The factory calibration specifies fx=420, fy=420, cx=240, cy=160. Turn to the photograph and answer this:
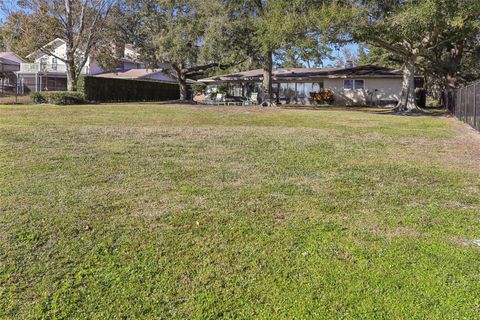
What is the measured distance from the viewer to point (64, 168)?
6.44 m

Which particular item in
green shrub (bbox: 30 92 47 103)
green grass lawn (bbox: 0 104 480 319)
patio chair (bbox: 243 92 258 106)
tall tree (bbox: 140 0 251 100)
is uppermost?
tall tree (bbox: 140 0 251 100)

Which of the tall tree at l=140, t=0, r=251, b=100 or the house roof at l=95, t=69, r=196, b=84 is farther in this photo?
the house roof at l=95, t=69, r=196, b=84

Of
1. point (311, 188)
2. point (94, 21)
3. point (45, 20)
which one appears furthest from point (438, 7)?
point (45, 20)

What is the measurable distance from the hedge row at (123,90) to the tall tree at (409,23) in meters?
17.1

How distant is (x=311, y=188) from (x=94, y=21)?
27.2 m

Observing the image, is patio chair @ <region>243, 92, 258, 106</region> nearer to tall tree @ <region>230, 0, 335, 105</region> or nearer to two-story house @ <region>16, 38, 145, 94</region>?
tall tree @ <region>230, 0, 335, 105</region>

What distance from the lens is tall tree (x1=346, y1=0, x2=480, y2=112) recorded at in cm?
1642

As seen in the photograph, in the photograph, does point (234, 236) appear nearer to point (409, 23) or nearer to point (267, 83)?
point (409, 23)

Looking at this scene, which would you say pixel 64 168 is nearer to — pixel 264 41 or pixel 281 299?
pixel 281 299

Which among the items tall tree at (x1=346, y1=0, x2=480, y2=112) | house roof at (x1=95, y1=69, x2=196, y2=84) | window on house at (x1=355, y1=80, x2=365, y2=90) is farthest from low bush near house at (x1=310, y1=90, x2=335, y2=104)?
house roof at (x1=95, y1=69, x2=196, y2=84)

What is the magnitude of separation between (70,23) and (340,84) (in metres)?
19.5

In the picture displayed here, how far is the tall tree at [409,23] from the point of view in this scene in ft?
53.9

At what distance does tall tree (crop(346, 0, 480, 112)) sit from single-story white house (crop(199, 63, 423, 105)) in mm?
5491

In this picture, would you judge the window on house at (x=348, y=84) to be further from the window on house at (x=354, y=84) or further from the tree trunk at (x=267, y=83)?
the tree trunk at (x=267, y=83)
